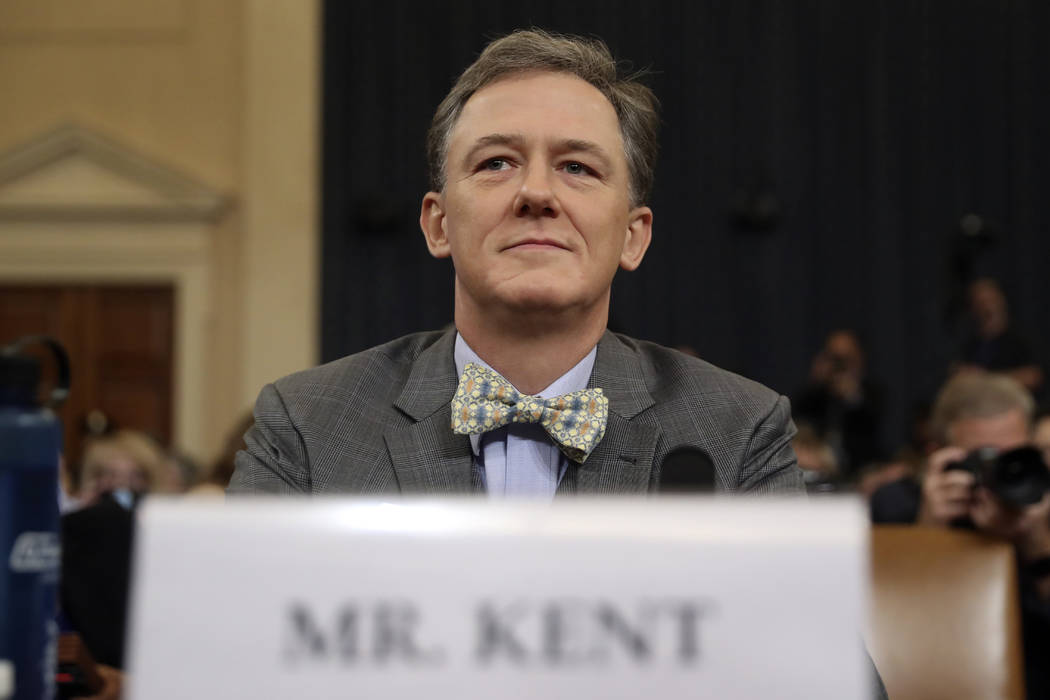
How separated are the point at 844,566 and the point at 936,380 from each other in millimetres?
9235

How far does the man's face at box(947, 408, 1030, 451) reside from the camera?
9.86 feet

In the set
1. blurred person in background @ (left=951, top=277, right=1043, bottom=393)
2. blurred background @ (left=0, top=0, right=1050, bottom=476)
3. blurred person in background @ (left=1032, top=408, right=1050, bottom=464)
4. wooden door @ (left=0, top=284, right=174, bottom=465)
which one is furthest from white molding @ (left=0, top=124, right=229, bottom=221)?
blurred person in background @ (left=1032, top=408, right=1050, bottom=464)

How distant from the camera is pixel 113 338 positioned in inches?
383

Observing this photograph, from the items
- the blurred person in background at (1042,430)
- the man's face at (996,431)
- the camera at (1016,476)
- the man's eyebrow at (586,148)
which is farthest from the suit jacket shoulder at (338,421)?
the blurred person in background at (1042,430)

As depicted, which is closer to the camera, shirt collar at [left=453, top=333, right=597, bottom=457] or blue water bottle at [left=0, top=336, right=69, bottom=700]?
blue water bottle at [left=0, top=336, right=69, bottom=700]

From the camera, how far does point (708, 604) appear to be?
0.65 metres

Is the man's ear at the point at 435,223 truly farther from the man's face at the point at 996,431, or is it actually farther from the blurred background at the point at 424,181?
the blurred background at the point at 424,181

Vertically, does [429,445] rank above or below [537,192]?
below

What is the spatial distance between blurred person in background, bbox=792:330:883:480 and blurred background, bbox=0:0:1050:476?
1.75 meters

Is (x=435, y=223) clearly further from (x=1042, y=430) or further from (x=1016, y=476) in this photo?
(x=1042, y=430)

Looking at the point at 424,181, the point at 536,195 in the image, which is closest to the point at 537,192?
the point at 536,195

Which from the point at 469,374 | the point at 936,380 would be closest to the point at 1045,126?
the point at 936,380

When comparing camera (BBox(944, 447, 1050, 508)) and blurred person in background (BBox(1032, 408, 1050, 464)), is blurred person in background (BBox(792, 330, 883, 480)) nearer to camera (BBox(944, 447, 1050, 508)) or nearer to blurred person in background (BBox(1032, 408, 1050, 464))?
blurred person in background (BBox(1032, 408, 1050, 464))

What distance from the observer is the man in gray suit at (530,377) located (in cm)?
145
